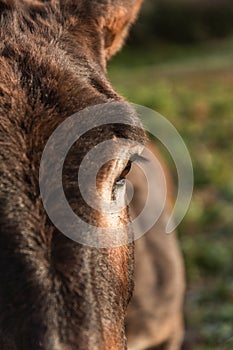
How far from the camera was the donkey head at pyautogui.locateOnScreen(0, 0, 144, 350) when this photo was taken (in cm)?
312

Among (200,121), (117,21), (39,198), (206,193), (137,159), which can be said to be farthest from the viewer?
(200,121)

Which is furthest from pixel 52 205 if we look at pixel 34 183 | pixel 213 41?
pixel 213 41

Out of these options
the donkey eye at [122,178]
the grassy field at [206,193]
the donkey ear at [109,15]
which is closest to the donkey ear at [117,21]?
the donkey ear at [109,15]

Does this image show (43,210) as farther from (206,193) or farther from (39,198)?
(206,193)

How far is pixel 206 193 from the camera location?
485 inches

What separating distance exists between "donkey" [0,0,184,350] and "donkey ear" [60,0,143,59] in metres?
0.01

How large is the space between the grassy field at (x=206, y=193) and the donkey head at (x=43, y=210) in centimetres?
376

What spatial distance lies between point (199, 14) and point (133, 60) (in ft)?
40.9

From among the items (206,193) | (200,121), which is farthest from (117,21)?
(200,121)

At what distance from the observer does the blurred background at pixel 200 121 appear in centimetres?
849

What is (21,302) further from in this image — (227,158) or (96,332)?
(227,158)

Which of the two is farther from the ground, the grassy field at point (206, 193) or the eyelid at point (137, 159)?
the grassy field at point (206, 193)

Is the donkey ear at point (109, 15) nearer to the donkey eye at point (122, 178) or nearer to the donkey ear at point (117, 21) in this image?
the donkey ear at point (117, 21)

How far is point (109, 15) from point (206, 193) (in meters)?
7.99
